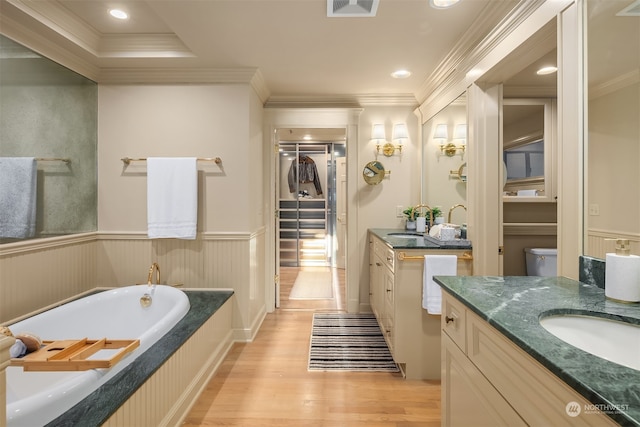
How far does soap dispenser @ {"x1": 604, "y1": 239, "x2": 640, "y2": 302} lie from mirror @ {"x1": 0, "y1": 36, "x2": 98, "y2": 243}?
10.5 ft

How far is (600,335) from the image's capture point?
0.92m

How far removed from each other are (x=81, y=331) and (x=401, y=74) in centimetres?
333

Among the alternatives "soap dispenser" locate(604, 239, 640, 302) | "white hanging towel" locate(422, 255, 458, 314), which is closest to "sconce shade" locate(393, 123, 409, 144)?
"white hanging towel" locate(422, 255, 458, 314)

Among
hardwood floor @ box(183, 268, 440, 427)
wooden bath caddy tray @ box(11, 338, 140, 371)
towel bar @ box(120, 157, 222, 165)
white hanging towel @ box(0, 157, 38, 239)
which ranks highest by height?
towel bar @ box(120, 157, 222, 165)

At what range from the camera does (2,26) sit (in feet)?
6.15

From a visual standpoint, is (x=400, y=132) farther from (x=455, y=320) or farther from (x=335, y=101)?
(x=455, y=320)

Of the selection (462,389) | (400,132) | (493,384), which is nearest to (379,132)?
(400,132)

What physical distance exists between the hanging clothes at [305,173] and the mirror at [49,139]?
3.43 metres

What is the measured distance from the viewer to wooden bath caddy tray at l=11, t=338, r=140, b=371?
4.06ft

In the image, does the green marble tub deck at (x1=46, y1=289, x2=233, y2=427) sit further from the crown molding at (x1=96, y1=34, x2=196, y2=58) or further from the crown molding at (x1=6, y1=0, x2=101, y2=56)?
the crown molding at (x1=6, y1=0, x2=101, y2=56)

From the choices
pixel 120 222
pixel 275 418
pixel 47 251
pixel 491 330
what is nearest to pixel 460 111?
pixel 491 330

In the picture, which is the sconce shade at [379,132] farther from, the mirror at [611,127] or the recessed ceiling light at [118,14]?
the recessed ceiling light at [118,14]

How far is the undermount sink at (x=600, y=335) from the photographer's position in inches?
34.0

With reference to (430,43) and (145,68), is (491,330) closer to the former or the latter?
(430,43)
